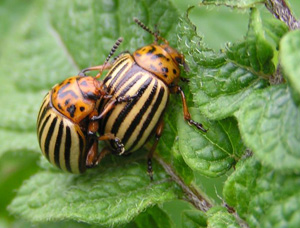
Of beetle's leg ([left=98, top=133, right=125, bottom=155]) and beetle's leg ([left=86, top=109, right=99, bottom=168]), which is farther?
beetle's leg ([left=86, top=109, right=99, bottom=168])

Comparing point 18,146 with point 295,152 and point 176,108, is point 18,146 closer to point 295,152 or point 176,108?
point 176,108

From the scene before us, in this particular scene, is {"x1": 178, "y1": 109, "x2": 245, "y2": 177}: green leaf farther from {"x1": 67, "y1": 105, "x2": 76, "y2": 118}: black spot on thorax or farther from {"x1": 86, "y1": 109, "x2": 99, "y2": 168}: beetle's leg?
{"x1": 67, "y1": 105, "x2": 76, "y2": 118}: black spot on thorax

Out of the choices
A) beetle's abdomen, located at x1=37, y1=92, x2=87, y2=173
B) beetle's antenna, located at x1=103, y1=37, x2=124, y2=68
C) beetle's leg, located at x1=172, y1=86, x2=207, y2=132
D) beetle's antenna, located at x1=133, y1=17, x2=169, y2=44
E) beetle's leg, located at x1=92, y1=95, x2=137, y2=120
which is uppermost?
beetle's antenna, located at x1=133, y1=17, x2=169, y2=44

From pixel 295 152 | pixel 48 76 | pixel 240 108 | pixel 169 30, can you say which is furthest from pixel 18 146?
pixel 295 152

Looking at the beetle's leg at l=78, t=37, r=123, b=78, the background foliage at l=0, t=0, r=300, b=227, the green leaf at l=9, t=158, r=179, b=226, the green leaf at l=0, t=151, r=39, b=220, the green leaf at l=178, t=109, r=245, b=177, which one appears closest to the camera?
the background foliage at l=0, t=0, r=300, b=227

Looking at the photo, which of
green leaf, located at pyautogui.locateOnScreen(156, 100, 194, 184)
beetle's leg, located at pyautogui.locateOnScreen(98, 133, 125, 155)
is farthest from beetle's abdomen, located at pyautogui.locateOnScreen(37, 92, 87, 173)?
green leaf, located at pyautogui.locateOnScreen(156, 100, 194, 184)

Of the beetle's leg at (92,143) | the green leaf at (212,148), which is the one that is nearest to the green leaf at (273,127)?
the green leaf at (212,148)

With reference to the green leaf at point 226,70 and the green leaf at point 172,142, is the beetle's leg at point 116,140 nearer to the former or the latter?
the green leaf at point 172,142
